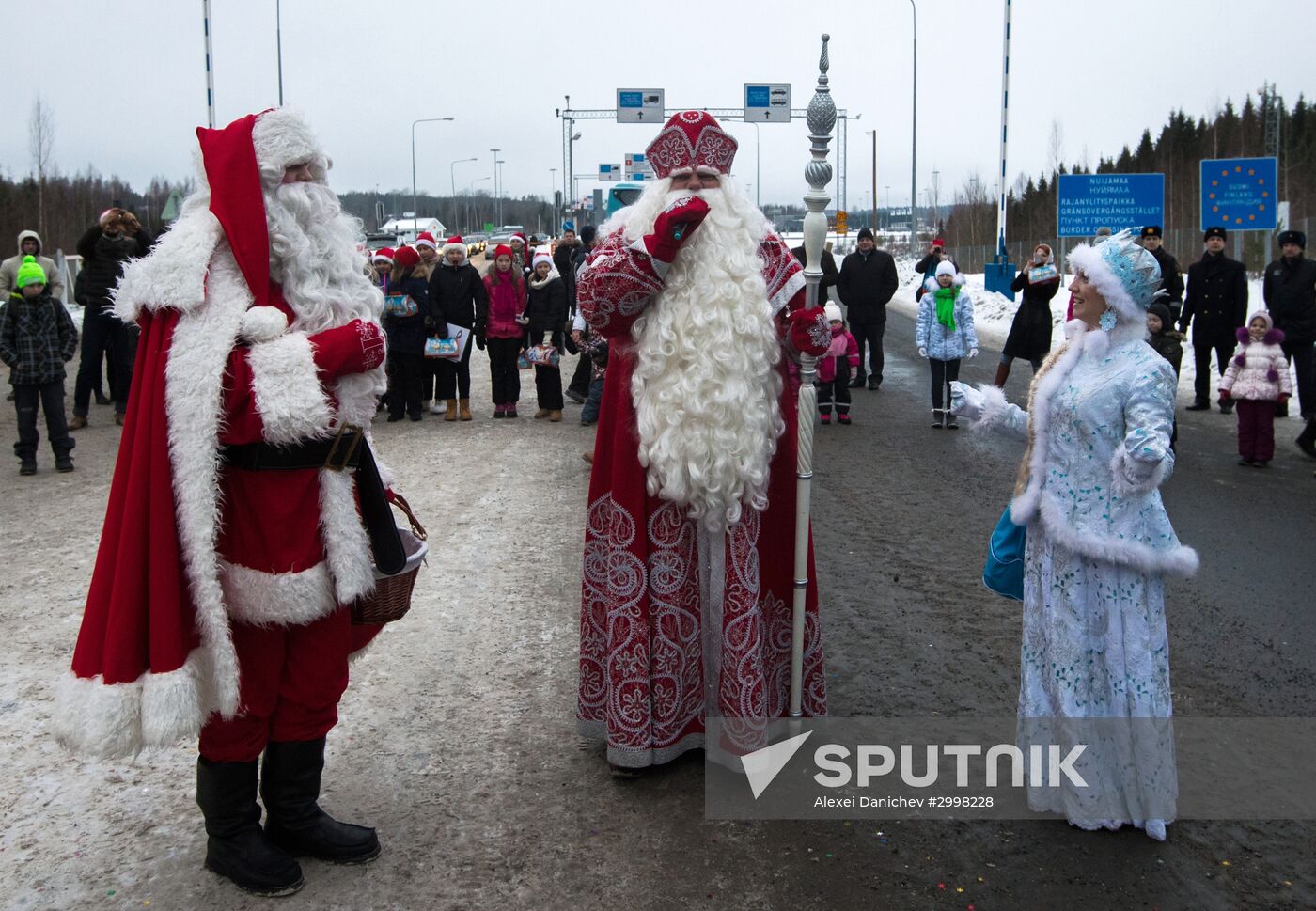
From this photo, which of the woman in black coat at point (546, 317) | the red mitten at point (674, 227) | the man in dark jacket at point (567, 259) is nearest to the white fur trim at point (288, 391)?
the red mitten at point (674, 227)

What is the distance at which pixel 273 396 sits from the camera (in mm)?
3012

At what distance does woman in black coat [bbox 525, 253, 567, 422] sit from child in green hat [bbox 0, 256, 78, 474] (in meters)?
4.73

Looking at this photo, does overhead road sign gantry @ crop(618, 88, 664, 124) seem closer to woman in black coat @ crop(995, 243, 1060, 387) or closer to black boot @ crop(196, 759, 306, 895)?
woman in black coat @ crop(995, 243, 1060, 387)

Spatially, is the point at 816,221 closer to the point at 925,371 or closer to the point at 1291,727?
the point at 1291,727

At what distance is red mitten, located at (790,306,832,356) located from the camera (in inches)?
151

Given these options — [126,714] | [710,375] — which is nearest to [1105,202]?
[710,375]

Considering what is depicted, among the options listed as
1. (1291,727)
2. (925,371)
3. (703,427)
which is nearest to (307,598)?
(703,427)

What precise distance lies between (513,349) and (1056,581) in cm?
969

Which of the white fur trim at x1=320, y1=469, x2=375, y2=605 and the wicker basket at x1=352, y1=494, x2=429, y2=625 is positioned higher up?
the white fur trim at x1=320, y1=469, x2=375, y2=605

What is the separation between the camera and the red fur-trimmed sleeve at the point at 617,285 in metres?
3.77

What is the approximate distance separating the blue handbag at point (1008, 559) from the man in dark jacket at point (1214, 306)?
10.1 meters

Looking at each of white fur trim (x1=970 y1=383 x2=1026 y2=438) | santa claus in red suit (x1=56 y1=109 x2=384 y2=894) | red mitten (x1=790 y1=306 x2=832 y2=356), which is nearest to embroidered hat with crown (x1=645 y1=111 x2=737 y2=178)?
red mitten (x1=790 y1=306 x2=832 y2=356)

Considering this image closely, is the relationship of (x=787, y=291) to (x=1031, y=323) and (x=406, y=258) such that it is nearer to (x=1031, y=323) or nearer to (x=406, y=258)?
(x=1031, y=323)

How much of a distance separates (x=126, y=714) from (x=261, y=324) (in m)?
1.10
